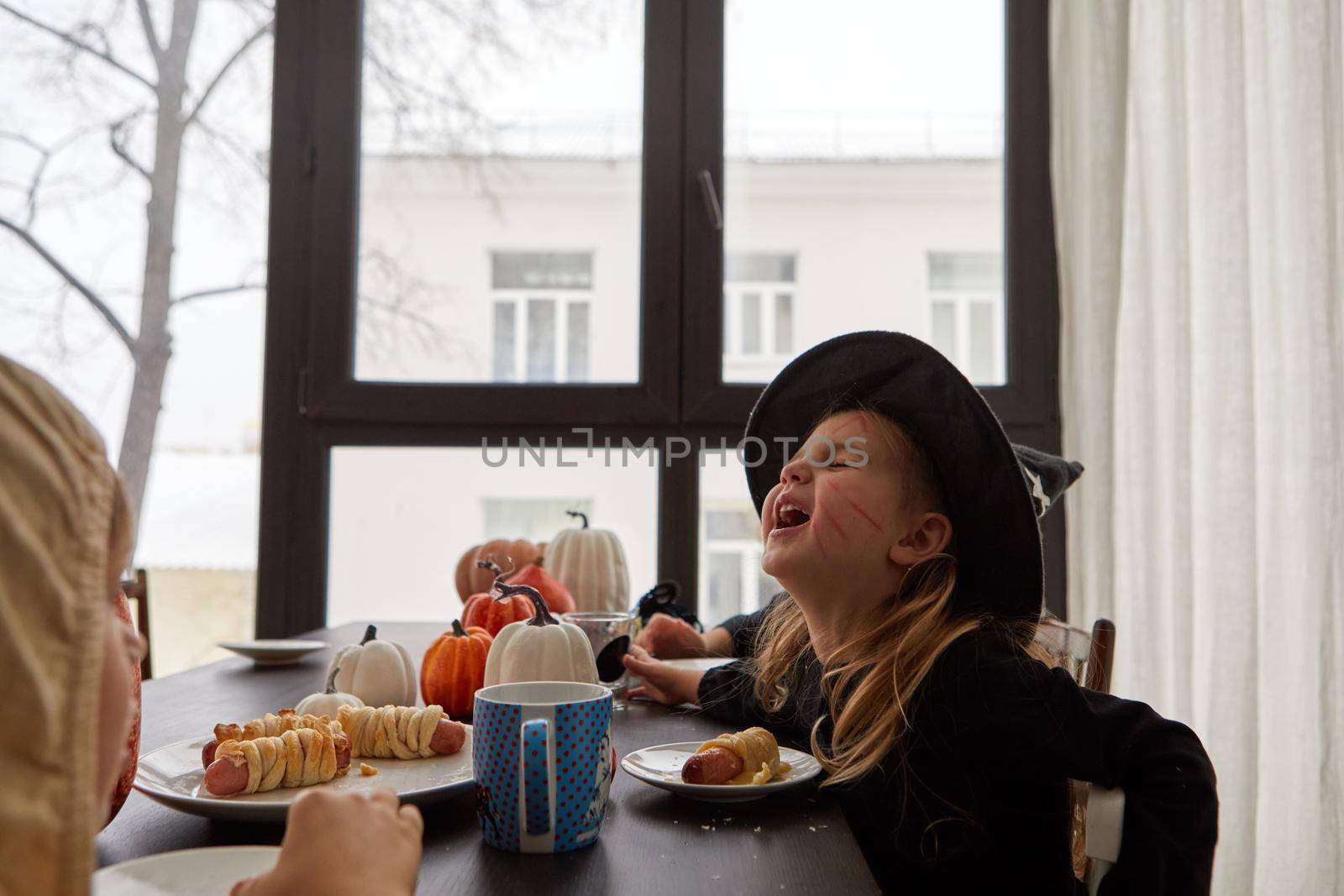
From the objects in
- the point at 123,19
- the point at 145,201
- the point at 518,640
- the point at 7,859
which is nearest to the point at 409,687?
the point at 518,640

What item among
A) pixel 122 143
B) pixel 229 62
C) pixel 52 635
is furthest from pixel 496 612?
pixel 122 143

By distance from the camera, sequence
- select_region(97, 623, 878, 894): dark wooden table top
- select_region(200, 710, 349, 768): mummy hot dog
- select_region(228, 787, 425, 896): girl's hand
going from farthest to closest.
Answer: select_region(200, 710, 349, 768): mummy hot dog
select_region(97, 623, 878, 894): dark wooden table top
select_region(228, 787, 425, 896): girl's hand

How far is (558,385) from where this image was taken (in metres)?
2.46

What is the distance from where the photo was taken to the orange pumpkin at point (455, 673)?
1.04 meters

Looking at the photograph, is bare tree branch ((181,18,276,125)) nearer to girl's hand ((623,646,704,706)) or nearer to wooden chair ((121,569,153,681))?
wooden chair ((121,569,153,681))

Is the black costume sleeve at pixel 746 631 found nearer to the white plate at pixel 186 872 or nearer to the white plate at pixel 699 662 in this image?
the white plate at pixel 699 662

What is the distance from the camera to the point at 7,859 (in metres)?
0.32

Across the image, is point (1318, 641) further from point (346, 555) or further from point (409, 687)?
point (346, 555)

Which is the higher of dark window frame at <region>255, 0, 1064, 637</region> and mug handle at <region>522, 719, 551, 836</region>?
dark window frame at <region>255, 0, 1064, 637</region>

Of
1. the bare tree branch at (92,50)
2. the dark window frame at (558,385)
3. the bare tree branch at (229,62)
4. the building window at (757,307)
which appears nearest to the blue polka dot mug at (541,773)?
the dark window frame at (558,385)

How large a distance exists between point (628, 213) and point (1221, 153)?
1319mm

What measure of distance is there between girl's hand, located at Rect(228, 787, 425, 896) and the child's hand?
3.16 ft

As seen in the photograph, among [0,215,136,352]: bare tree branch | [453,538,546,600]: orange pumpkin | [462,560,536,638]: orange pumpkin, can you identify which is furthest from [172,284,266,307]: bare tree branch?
[462,560,536,638]: orange pumpkin

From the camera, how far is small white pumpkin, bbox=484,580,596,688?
3.10ft
